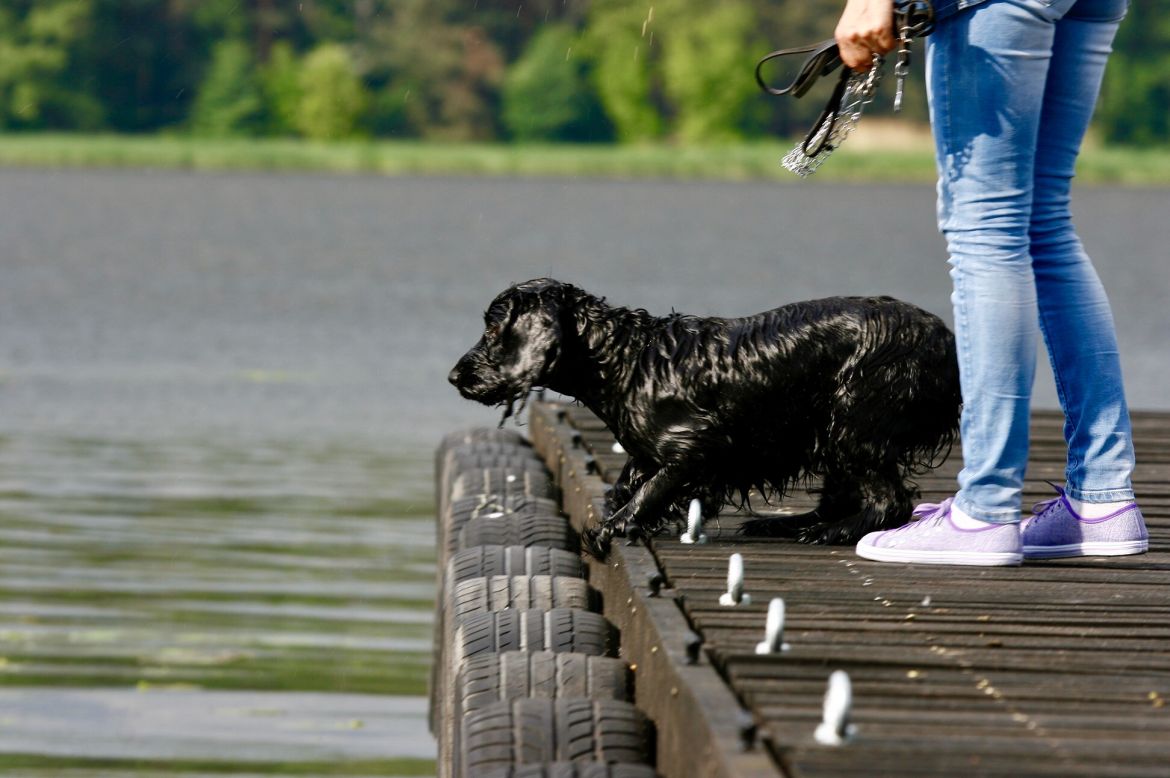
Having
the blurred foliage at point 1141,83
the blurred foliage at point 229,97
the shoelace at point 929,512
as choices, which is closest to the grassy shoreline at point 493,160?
the blurred foliage at point 1141,83

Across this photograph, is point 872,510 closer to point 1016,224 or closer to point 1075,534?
point 1075,534

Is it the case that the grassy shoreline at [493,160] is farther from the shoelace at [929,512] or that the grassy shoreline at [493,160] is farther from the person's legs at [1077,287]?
the person's legs at [1077,287]

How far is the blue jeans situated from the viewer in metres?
4.31

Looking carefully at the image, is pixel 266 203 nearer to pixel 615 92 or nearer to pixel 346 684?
pixel 615 92

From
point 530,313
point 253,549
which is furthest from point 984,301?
point 253,549

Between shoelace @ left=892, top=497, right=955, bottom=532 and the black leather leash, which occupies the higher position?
the black leather leash

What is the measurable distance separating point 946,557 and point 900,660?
1.01m

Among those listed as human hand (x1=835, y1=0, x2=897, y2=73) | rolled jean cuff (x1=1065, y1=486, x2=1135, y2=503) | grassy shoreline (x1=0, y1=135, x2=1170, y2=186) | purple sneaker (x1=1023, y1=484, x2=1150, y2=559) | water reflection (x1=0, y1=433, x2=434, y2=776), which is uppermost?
human hand (x1=835, y1=0, x2=897, y2=73)

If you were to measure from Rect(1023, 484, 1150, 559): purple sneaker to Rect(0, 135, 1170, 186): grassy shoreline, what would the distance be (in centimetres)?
6476

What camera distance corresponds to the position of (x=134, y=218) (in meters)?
50.8

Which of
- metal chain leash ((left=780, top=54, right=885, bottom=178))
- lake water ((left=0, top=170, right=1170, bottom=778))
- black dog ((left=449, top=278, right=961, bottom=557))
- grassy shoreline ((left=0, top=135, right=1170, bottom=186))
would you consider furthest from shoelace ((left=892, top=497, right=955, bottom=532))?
grassy shoreline ((left=0, top=135, right=1170, bottom=186))

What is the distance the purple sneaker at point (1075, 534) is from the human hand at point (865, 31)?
3.92 feet

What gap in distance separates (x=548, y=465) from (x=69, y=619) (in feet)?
7.35

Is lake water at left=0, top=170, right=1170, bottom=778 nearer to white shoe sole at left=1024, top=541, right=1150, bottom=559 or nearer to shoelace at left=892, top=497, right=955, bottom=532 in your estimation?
shoelace at left=892, top=497, right=955, bottom=532
